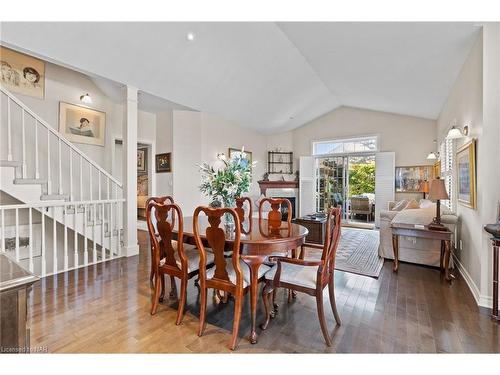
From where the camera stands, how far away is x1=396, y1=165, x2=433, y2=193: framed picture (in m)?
5.94

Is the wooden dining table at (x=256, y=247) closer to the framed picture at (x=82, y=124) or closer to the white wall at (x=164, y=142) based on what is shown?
the white wall at (x=164, y=142)

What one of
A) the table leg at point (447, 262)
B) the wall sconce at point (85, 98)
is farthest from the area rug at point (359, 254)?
the wall sconce at point (85, 98)

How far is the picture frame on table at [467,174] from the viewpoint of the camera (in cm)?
264

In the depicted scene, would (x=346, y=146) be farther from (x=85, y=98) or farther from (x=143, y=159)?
(x=85, y=98)

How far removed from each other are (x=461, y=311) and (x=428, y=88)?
350 cm

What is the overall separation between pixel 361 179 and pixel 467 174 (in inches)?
173

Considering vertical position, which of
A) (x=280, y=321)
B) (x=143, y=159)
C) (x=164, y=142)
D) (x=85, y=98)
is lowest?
(x=280, y=321)

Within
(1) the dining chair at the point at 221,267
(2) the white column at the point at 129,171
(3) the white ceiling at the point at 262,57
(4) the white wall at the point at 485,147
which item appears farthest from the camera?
(2) the white column at the point at 129,171

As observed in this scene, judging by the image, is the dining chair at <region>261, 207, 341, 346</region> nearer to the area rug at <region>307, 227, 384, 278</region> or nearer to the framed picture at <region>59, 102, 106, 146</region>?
the area rug at <region>307, 227, 384, 278</region>

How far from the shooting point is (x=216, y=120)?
19.2 ft

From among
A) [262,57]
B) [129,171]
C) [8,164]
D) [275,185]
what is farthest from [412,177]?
[8,164]

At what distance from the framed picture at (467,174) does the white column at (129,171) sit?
438 centimetres

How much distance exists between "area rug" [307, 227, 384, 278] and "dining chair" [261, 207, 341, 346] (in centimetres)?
148

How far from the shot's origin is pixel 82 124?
454 cm
